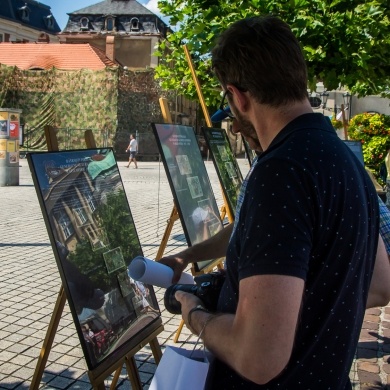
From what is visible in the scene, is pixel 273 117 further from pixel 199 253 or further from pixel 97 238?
pixel 97 238

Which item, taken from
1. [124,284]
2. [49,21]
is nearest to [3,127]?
[124,284]

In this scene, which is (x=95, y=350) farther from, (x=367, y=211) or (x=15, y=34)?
(x=15, y=34)

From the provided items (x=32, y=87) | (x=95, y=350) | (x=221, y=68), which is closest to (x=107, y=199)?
(x=95, y=350)

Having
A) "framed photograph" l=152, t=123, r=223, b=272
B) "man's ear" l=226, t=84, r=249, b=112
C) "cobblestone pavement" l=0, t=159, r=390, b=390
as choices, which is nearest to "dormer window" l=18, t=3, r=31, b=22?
"cobblestone pavement" l=0, t=159, r=390, b=390

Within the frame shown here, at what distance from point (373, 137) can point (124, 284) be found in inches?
422

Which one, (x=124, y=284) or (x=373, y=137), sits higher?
(x=373, y=137)

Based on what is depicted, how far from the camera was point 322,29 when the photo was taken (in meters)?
5.50

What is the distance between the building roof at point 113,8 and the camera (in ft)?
204

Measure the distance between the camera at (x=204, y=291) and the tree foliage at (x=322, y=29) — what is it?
4026 mm

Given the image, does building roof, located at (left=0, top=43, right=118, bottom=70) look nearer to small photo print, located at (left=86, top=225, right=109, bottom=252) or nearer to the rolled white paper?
small photo print, located at (left=86, top=225, right=109, bottom=252)

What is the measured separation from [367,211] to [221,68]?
51 cm

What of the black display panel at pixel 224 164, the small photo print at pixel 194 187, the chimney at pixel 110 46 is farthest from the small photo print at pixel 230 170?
the chimney at pixel 110 46

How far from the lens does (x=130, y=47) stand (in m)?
56.9

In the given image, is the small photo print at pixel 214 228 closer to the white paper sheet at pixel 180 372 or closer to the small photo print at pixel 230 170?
the small photo print at pixel 230 170
